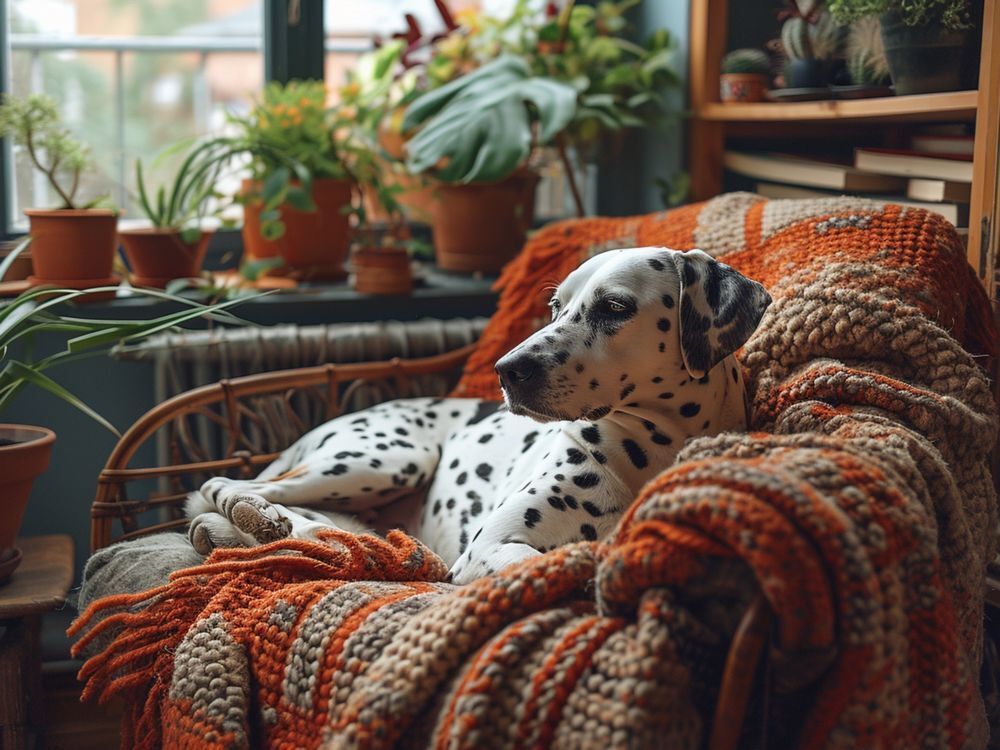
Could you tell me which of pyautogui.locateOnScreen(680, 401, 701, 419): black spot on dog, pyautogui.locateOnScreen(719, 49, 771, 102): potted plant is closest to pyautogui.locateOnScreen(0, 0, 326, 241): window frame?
pyautogui.locateOnScreen(719, 49, 771, 102): potted plant

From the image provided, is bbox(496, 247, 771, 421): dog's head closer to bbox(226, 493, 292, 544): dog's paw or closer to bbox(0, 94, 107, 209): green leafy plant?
bbox(226, 493, 292, 544): dog's paw

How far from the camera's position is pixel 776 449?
1206 millimetres

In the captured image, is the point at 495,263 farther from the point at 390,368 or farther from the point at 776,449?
the point at 776,449

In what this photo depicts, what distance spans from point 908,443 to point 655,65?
64.9 inches

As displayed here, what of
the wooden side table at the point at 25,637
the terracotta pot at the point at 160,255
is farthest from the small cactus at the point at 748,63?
the wooden side table at the point at 25,637

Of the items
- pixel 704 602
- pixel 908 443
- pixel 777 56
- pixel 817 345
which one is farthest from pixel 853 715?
pixel 777 56

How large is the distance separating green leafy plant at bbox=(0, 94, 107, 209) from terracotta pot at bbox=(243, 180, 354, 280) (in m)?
0.39

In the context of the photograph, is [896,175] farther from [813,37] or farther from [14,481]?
[14,481]

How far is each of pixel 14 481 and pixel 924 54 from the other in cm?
174

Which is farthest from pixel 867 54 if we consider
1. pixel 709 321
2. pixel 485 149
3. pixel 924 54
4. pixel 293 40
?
pixel 293 40

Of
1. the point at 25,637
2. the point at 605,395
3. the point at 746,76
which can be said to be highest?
the point at 746,76

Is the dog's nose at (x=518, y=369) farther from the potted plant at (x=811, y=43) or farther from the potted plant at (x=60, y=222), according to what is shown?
the potted plant at (x=60, y=222)

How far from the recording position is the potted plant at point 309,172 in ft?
8.64

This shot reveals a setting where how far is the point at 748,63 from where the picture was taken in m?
2.53
